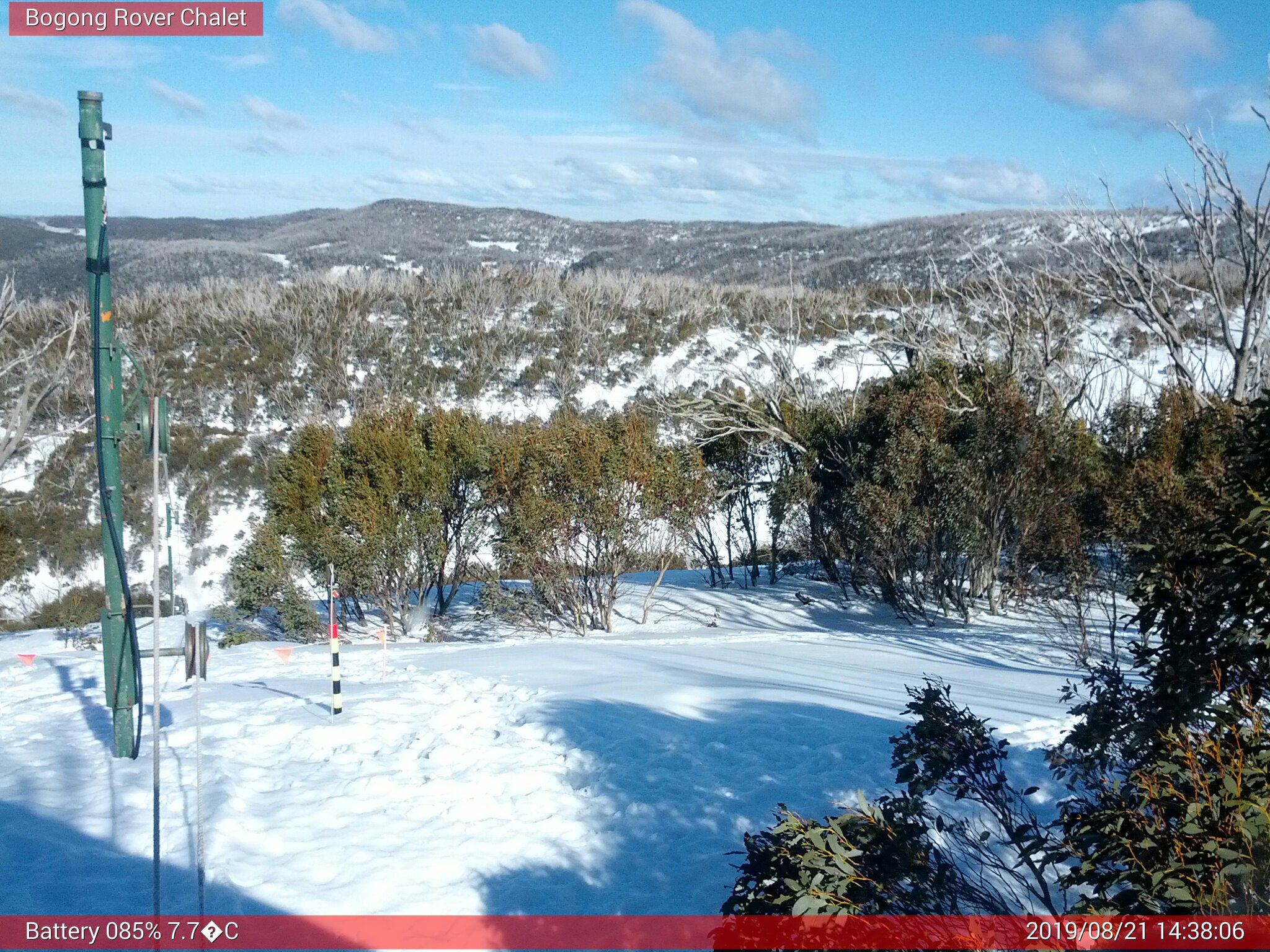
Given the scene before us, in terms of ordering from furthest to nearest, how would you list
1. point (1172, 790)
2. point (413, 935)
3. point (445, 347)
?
1. point (445, 347)
2. point (413, 935)
3. point (1172, 790)

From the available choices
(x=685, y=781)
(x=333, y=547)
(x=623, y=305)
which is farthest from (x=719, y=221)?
(x=685, y=781)

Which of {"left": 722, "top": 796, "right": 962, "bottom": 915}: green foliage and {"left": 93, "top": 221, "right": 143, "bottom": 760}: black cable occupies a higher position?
{"left": 93, "top": 221, "right": 143, "bottom": 760}: black cable

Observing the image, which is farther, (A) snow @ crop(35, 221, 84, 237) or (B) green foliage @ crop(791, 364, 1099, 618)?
(A) snow @ crop(35, 221, 84, 237)

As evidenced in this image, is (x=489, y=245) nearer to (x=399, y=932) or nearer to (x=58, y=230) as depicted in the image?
(x=58, y=230)

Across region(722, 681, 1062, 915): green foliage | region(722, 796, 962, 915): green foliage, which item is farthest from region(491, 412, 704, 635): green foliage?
region(722, 796, 962, 915): green foliage

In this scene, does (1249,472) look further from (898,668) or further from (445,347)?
(445,347)

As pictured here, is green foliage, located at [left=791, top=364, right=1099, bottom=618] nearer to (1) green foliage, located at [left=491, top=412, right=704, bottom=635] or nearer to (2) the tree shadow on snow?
(1) green foliage, located at [left=491, top=412, right=704, bottom=635]
